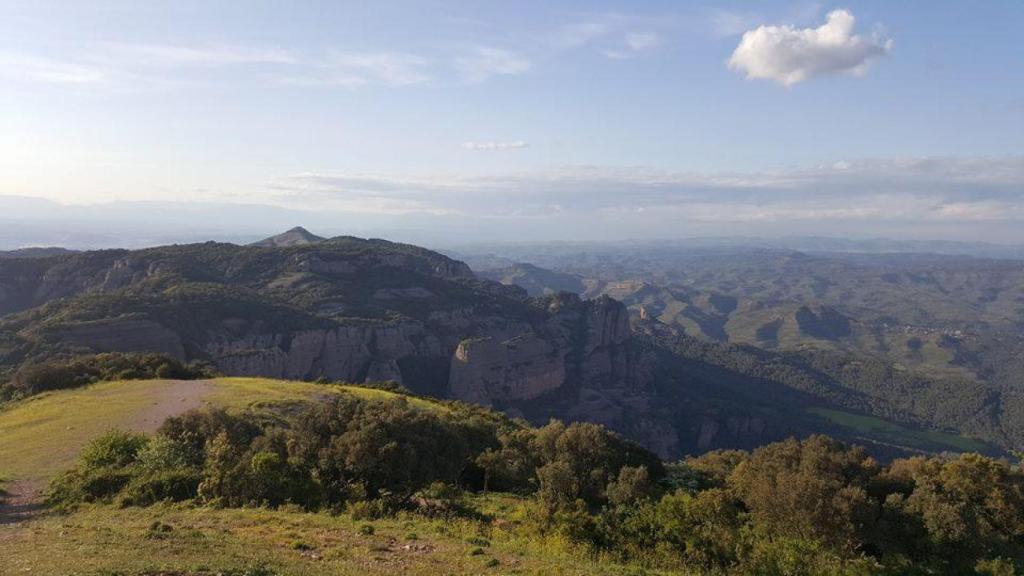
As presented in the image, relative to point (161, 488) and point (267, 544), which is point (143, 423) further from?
point (267, 544)

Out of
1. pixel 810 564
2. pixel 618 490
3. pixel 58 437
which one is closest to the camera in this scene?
pixel 810 564

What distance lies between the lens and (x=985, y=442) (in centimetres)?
14150

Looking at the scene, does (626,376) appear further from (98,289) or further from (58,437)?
(58,437)

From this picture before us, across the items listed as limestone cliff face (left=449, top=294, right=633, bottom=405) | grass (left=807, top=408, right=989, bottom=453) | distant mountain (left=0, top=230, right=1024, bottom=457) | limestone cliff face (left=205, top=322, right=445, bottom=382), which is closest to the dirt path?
distant mountain (left=0, top=230, right=1024, bottom=457)

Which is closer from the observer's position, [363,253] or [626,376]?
[626,376]

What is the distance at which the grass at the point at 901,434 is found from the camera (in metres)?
132

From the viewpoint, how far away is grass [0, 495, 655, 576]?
1545cm

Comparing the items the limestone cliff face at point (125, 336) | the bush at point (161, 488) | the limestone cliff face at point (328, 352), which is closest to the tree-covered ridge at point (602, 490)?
the bush at point (161, 488)

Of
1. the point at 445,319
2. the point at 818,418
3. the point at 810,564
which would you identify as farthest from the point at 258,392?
the point at 818,418

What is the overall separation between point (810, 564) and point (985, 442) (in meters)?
162

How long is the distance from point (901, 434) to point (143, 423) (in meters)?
153

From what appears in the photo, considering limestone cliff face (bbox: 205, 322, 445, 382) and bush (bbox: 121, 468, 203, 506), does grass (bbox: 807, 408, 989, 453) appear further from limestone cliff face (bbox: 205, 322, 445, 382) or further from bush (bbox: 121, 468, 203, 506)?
bush (bbox: 121, 468, 203, 506)

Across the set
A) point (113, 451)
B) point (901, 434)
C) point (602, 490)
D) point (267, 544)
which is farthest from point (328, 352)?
point (901, 434)

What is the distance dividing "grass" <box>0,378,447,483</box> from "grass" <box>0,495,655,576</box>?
10929 millimetres
